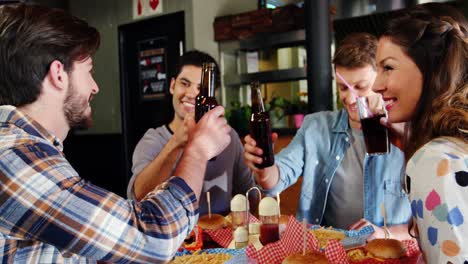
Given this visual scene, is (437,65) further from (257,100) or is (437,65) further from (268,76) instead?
(268,76)

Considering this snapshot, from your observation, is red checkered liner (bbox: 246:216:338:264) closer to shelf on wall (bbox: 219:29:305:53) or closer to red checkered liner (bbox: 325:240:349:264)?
red checkered liner (bbox: 325:240:349:264)

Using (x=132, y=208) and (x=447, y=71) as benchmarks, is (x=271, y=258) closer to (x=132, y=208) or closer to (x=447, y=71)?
(x=132, y=208)

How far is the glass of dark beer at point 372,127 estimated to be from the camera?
5.72 feet

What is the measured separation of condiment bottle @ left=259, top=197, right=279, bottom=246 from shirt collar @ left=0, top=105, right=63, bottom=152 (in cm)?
83

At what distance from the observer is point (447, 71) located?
47.6 inches

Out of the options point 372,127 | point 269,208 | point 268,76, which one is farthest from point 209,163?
point 268,76

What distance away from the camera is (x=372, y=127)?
1.77 meters

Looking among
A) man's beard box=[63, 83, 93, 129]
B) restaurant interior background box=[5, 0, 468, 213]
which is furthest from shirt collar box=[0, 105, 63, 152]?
restaurant interior background box=[5, 0, 468, 213]

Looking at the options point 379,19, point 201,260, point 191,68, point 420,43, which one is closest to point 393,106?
point 420,43

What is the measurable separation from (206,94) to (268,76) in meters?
2.89

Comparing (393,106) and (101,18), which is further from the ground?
(101,18)

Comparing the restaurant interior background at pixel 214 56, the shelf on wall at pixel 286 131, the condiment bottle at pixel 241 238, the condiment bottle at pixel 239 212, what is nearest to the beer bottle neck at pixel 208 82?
A: the condiment bottle at pixel 239 212

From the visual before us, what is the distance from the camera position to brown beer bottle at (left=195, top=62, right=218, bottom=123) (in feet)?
5.68

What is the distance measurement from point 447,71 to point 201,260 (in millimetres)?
926
